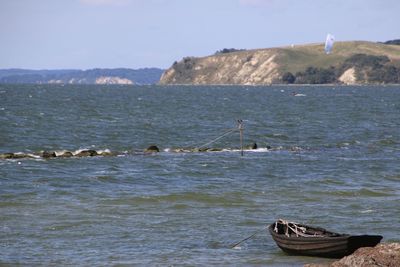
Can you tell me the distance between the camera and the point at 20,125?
238 feet

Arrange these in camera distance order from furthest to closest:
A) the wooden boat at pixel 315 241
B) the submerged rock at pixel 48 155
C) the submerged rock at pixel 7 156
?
the submerged rock at pixel 48 155 < the submerged rock at pixel 7 156 < the wooden boat at pixel 315 241

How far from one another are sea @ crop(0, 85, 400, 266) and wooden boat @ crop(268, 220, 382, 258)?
31 cm

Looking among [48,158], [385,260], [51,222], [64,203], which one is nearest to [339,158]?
[48,158]

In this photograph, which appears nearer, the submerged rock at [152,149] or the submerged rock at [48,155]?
the submerged rock at [48,155]

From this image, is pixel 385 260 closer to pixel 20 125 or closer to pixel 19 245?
pixel 19 245

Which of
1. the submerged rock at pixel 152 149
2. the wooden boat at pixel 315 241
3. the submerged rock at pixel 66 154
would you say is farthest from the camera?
the submerged rock at pixel 152 149

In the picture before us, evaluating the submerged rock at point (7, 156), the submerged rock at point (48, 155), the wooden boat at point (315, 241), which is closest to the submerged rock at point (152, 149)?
the submerged rock at point (48, 155)

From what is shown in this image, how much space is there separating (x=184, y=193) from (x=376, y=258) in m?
18.0

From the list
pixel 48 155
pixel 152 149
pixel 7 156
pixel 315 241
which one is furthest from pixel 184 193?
pixel 152 149

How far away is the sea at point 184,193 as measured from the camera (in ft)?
82.0

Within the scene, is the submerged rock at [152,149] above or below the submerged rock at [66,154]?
below

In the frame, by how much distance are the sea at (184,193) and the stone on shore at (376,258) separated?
14.6ft

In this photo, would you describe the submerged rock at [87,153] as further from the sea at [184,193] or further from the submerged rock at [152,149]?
the submerged rock at [152,149]

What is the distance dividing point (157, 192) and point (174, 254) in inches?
469
